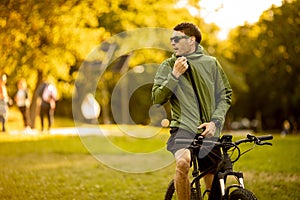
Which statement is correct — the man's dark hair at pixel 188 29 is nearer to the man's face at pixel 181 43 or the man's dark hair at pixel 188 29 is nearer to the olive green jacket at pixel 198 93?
the man's face at pixel 181 43

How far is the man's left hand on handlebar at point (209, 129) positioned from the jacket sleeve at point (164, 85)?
15.2 inches

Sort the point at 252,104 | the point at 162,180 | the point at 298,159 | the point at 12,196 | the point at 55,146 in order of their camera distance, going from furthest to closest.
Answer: the point at 252,104
the point at 55,146
the point at 298,159
the point at 162,180
the point at 12,196

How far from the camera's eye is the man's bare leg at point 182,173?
4.97 metres

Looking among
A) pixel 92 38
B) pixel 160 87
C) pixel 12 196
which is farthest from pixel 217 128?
pixel 92 38

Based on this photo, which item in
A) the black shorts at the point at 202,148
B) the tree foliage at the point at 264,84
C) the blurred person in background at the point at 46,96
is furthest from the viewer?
the tree foliage at the point at 264,84

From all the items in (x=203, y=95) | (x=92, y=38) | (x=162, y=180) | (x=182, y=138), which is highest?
(x=92, y=38)

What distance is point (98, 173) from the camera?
11523 millimetres

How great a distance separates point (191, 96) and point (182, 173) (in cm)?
66

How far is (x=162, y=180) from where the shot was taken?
1036cm

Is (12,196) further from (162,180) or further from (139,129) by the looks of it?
(139,129)

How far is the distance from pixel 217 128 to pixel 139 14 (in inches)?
643

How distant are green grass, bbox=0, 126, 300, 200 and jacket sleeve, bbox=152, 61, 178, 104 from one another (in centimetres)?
342

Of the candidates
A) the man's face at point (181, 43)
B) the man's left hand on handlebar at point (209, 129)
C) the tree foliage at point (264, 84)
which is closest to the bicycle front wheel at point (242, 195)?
the man's left hand on handlebar at point (209, 129)

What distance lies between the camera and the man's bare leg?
16.3ft
